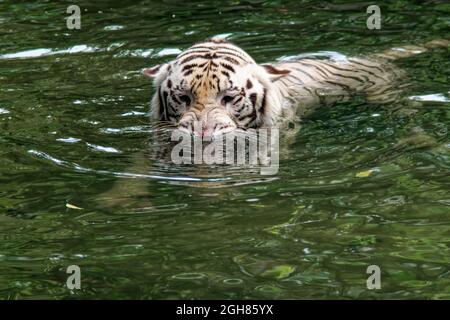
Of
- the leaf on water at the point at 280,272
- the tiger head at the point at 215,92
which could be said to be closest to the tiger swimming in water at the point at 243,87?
the tiger head at the point at 215,92

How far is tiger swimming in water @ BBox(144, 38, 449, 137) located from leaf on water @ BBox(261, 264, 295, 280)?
155 centimetres

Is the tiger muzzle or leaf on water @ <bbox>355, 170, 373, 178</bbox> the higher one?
the tiger muzzle

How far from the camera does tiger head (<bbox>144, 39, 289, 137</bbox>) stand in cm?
577

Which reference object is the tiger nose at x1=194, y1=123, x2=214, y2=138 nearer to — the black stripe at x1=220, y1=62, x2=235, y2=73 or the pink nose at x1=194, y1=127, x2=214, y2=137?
the pink nose at x1=194, y1=127, x2=214, y2=137

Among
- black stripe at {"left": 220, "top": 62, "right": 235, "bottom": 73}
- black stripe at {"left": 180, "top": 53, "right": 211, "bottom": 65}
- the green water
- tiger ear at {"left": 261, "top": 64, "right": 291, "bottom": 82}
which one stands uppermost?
black stripe at {"left": 180, "top": 53, "right": 211, "bottom": 65}

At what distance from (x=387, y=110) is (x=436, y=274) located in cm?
256

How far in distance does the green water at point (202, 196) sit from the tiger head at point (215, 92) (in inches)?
10.1

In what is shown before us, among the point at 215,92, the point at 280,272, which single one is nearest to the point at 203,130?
the point at 215,92

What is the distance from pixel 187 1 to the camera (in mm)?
9539

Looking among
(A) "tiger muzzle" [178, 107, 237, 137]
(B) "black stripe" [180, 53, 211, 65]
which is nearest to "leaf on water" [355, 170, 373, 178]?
(A) "tiger muzzle" [178, 107, 237, 137]

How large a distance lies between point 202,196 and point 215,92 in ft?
3.48

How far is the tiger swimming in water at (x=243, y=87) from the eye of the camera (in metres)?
5.92

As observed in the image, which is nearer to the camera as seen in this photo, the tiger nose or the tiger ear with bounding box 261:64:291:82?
the tiger nose

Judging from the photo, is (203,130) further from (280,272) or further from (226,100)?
(280,272)
